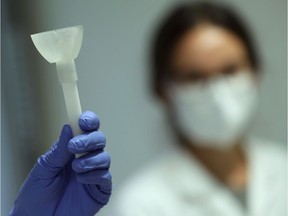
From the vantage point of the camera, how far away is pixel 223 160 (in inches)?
72.2

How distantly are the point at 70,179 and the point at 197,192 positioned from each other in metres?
0.89

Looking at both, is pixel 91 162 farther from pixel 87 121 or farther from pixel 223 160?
pixel 223 160

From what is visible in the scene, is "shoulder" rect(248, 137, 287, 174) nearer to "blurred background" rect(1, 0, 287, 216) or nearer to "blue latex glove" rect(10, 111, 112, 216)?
"blurred background" rect(1, 0, 287, 216)

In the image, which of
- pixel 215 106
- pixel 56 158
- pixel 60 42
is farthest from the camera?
pixel 215 106

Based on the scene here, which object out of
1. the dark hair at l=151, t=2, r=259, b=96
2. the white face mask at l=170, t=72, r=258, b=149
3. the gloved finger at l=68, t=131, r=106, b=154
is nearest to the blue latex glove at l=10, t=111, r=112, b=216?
the gloved finger at l=68, t=131, r=106, b=154

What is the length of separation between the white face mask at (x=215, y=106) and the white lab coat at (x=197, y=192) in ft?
0.46

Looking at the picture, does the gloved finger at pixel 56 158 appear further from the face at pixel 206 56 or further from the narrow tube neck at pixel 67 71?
the face at pixel 206 56

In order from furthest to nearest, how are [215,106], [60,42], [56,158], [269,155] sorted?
[269,155] → [215,106] → [56,158] → [60,42]

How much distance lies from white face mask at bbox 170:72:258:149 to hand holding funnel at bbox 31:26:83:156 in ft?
3.20

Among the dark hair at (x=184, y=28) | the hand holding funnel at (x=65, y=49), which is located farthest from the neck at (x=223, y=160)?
the hand holding funnel at (x=65, y=49)

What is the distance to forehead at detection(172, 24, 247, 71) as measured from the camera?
66.1 inches

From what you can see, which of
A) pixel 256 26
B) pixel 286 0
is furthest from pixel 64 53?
pixel 286 0

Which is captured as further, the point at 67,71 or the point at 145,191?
the point at 145,191

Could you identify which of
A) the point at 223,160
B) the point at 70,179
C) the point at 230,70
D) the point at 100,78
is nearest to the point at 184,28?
the point at 230,70
